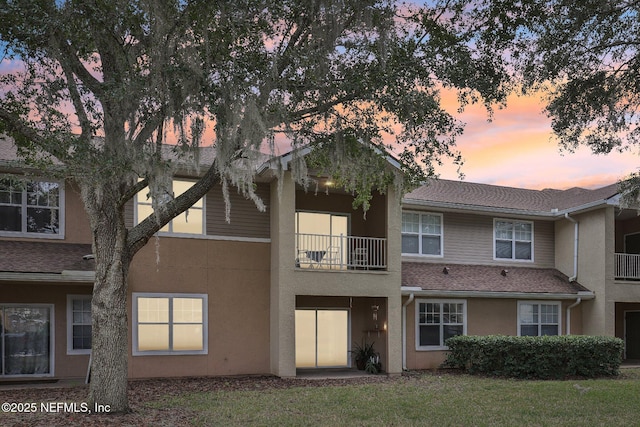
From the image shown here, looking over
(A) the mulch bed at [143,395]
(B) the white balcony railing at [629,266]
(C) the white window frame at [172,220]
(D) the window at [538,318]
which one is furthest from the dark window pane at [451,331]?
(C) the white window frame at [172,220]

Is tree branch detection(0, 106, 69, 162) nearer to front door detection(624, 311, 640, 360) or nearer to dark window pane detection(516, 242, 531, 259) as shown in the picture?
dark window pane detection(516, 242, 531, 259)

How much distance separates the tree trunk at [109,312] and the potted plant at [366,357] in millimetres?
8010

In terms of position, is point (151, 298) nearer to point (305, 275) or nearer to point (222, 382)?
point (222, 382)

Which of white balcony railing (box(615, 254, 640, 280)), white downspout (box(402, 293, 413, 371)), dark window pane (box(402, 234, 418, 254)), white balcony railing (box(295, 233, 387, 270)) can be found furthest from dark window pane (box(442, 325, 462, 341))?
white balcony railing (box(615, 254, 640, 280))

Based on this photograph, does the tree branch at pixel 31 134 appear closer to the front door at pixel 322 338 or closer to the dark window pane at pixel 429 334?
the front door at pixel 322 338

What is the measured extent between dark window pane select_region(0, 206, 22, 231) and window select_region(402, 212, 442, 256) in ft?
35.3

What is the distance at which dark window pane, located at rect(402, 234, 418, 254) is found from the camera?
1927 cm

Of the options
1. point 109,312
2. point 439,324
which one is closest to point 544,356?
point 439,324

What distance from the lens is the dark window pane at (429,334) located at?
18531 mm

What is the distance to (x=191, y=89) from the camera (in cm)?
959

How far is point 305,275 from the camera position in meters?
15.9

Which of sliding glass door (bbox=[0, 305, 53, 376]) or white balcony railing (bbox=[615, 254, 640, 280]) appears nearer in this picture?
sliding glass door (bbox=[0, 305, 53, 376])

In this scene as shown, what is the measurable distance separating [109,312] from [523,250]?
1485cm

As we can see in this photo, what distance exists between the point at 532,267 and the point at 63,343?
14800 mm
